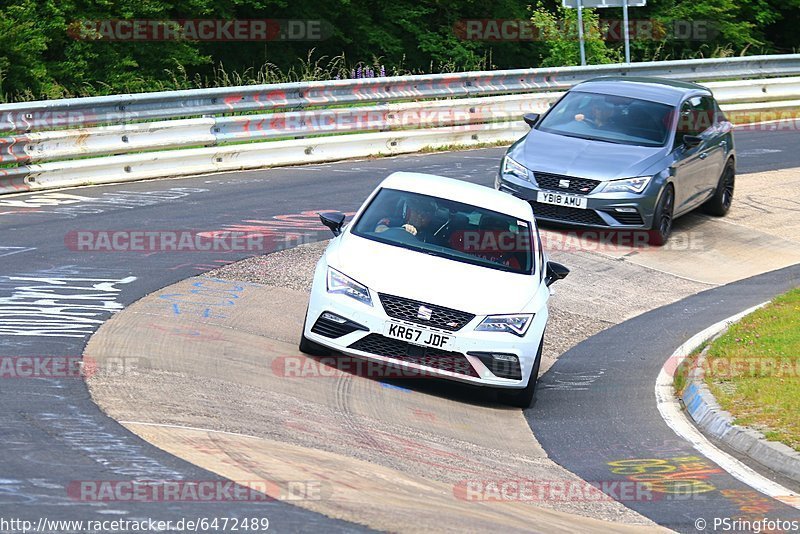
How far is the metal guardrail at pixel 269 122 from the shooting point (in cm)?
1669

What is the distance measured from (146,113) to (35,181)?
2.16 meters

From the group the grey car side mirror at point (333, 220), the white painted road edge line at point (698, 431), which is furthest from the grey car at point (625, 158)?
the grey car side mirror at point (333, 220)

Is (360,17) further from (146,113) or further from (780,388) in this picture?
(780,388)

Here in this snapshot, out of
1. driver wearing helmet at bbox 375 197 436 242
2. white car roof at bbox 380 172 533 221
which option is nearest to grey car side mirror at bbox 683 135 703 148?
white car roof at bbox 380 172 533 221

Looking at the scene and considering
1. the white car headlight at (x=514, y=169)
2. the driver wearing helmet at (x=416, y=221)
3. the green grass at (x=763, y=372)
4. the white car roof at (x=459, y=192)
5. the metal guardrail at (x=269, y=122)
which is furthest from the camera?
the metal guardrail at (x=269, y=122)

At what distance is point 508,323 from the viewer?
1000 centimetres

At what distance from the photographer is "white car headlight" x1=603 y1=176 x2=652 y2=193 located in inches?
612

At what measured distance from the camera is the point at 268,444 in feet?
25.3

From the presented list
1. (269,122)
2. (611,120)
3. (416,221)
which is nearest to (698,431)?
(416,221)

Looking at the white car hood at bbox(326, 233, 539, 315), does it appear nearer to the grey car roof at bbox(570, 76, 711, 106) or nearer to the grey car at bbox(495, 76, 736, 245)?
the grey car at bbox(495, 76, 736, 245)

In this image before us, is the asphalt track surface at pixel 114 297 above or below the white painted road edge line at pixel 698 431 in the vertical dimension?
above

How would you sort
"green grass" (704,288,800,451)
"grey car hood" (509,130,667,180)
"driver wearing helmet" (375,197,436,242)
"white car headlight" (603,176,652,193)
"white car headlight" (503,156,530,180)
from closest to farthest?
"green grass" (704,288,800,451) < "driver wearing helmet" (375,197,436,242) < "white car headlight" (603,176,652,193) < "grey car hood" (509,130,667,180) < "white car headlight" (503,156,530,180)

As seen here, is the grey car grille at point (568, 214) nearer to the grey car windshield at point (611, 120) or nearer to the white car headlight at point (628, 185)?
the white car headlight at point (628, 185)

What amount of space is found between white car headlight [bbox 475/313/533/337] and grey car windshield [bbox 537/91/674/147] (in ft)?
22.7
